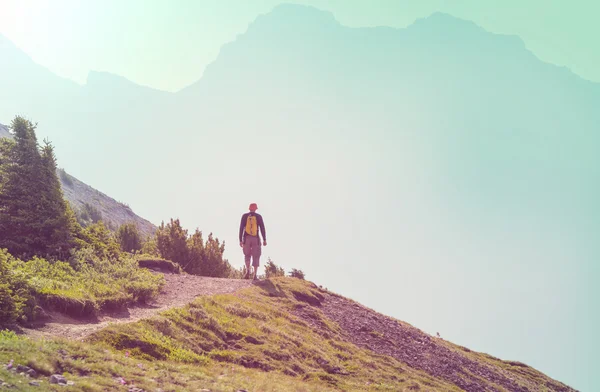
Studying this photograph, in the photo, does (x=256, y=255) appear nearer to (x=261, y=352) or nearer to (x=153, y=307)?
(x=153, y=307)

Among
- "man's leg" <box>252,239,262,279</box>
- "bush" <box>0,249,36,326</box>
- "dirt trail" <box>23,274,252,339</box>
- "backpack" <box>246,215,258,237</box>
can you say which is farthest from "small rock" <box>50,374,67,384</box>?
"man's leg" <box>252,239,262,279</box>

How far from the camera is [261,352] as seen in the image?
10289 mm

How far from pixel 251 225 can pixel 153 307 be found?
716 centimetres

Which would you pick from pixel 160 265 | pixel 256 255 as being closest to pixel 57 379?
pixel 256 255

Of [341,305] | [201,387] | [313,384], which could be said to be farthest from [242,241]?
[201,387]

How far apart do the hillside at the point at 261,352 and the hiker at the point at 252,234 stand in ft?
5.33

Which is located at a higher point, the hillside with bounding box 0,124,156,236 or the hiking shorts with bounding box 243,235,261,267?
the hillside with bounding box 0,124,156,236

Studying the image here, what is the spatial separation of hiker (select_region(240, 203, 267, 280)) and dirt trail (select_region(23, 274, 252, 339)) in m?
1.59

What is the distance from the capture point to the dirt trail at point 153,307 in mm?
8531

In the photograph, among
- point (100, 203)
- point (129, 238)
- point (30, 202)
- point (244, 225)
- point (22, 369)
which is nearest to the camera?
point (22, 369)

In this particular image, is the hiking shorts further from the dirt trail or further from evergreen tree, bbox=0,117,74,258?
evergreen tree, bbox=0,117,74,258

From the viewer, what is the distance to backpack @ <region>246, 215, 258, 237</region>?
1898 centimetres

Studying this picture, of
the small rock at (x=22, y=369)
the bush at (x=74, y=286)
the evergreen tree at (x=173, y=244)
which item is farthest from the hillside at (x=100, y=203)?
the small rock at (x=22, y=369)

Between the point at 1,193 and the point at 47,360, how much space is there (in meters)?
11.3
